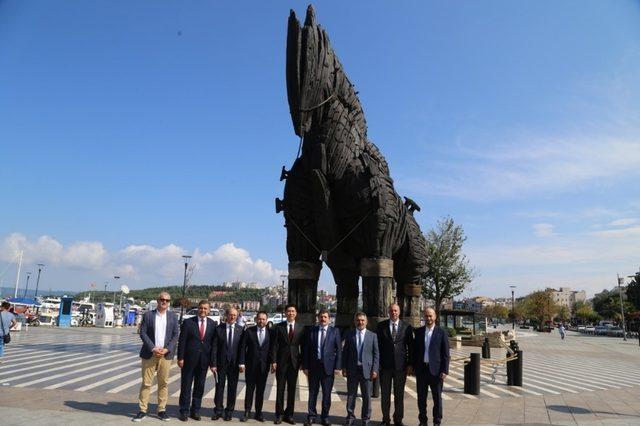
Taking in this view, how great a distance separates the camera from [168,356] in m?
6.30

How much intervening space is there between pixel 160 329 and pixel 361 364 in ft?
8.67

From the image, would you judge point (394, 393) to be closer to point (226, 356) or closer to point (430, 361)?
point (430, 361)

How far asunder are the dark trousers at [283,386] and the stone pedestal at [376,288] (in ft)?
9.90

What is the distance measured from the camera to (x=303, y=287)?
953 cm

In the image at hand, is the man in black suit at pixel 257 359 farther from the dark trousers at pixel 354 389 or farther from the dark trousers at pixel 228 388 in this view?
the dark trousers at pixel 354 389

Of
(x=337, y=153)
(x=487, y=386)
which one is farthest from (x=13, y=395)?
(x=487, y=386)

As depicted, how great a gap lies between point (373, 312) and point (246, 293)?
152 meters

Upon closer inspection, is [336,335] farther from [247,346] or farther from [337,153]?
[337,153]

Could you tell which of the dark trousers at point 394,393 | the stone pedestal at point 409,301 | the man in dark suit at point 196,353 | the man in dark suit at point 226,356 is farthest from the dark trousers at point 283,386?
the stone pedestal at point 409,301

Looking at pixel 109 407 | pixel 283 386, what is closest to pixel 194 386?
pixel 283 386

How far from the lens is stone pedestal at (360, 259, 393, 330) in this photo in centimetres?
909

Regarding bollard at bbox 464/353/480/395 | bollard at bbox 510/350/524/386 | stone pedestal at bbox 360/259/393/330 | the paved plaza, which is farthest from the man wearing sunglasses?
bollard at bbox 510/350/524/386

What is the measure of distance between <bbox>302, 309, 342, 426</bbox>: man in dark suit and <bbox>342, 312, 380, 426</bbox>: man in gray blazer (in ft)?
0.47

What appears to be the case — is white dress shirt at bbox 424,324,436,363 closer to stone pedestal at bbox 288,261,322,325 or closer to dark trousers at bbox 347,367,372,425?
dark trousers at bbox 347,367,372,425
